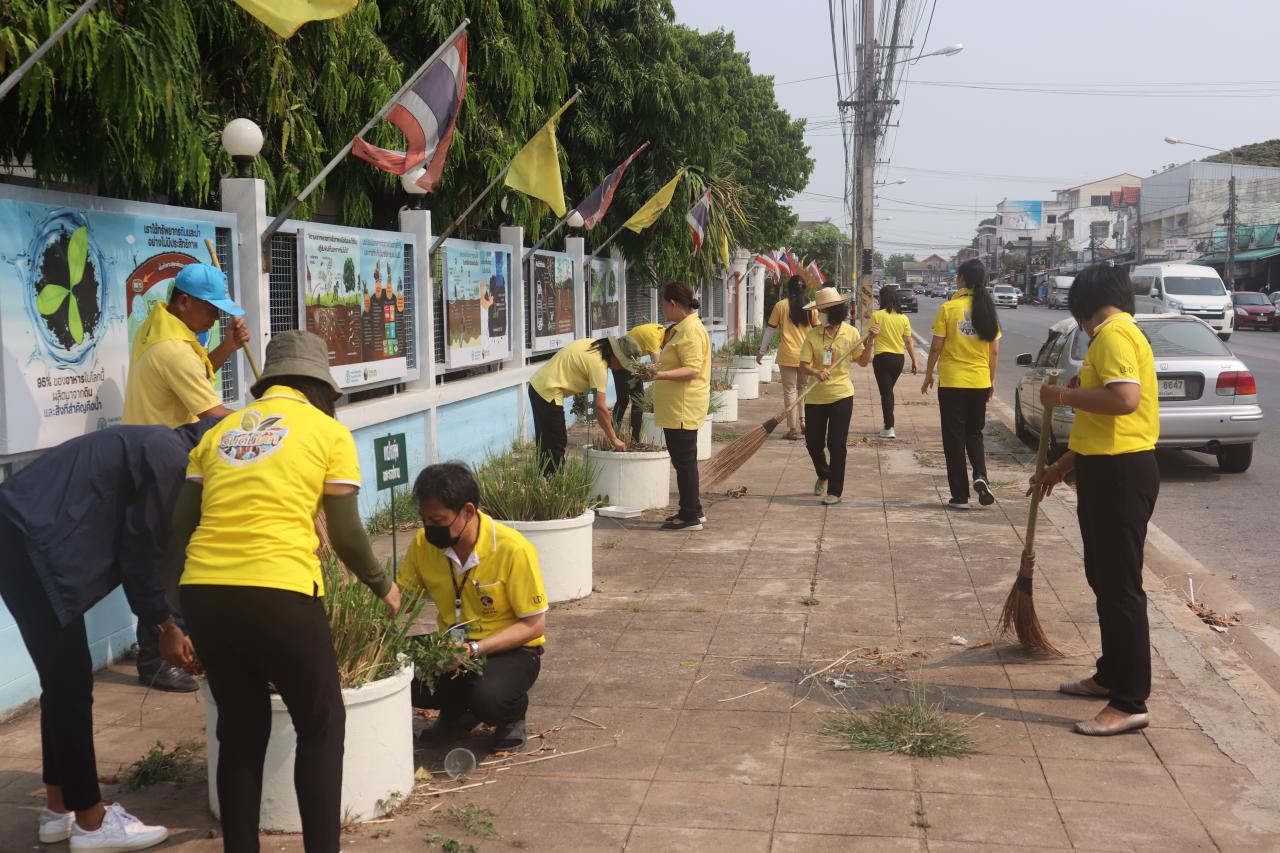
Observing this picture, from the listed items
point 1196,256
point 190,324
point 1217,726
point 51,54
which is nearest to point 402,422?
point 190,324

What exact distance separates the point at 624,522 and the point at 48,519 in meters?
6.10

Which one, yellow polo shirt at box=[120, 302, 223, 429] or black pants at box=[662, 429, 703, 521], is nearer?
yellow polo shirt at box=[120, 302, 223, 429]

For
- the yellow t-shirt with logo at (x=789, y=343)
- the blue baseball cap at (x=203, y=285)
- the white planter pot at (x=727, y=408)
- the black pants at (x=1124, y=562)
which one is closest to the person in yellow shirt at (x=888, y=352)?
the yellow t-shirt with logo at (x=789, y=343)

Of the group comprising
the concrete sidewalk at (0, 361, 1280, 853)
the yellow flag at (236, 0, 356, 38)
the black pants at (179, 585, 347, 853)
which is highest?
the yellow flag at (236, 0, 356, 38)

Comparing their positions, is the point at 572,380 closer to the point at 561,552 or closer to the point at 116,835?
the point at 561,552

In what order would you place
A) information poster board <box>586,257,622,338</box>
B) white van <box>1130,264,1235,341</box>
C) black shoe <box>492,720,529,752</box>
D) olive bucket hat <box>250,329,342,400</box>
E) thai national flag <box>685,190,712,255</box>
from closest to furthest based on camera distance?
olive bucket hat <box>250,329,342,400</box>, black shoe <box>492,720,529,752</box>, thai national flag <box>685,190,712,255</box>, information poster board <box>586,257,622,338</box>, white van <box>1130,264,1235,341</box>

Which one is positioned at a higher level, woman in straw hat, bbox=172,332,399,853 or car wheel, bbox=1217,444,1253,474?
woman in straw hat, bbox=172,332,399,853

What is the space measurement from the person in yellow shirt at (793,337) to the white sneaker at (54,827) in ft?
35.0

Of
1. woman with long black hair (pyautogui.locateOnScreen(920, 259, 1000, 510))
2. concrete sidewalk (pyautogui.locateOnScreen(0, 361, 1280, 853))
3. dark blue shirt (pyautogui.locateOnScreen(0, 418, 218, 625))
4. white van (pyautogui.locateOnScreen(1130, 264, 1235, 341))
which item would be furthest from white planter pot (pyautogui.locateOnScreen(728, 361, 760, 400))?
white van (pyautogui.locateOnScreen(1130, 264, 1235, 341))

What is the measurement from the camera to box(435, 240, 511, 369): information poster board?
11.2m

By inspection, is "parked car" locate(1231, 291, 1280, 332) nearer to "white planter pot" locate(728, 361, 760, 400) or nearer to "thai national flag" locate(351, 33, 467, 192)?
"white planter pot" locate(728, 361, 760, 400)

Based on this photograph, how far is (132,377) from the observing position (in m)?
5.49

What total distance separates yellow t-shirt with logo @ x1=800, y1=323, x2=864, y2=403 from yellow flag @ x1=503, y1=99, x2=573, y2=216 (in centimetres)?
272

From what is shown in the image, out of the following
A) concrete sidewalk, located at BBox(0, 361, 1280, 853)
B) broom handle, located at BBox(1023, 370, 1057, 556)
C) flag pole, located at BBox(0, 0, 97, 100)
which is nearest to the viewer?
concrete sidewalk, located at BBox(0, 361, 1280, 853)
